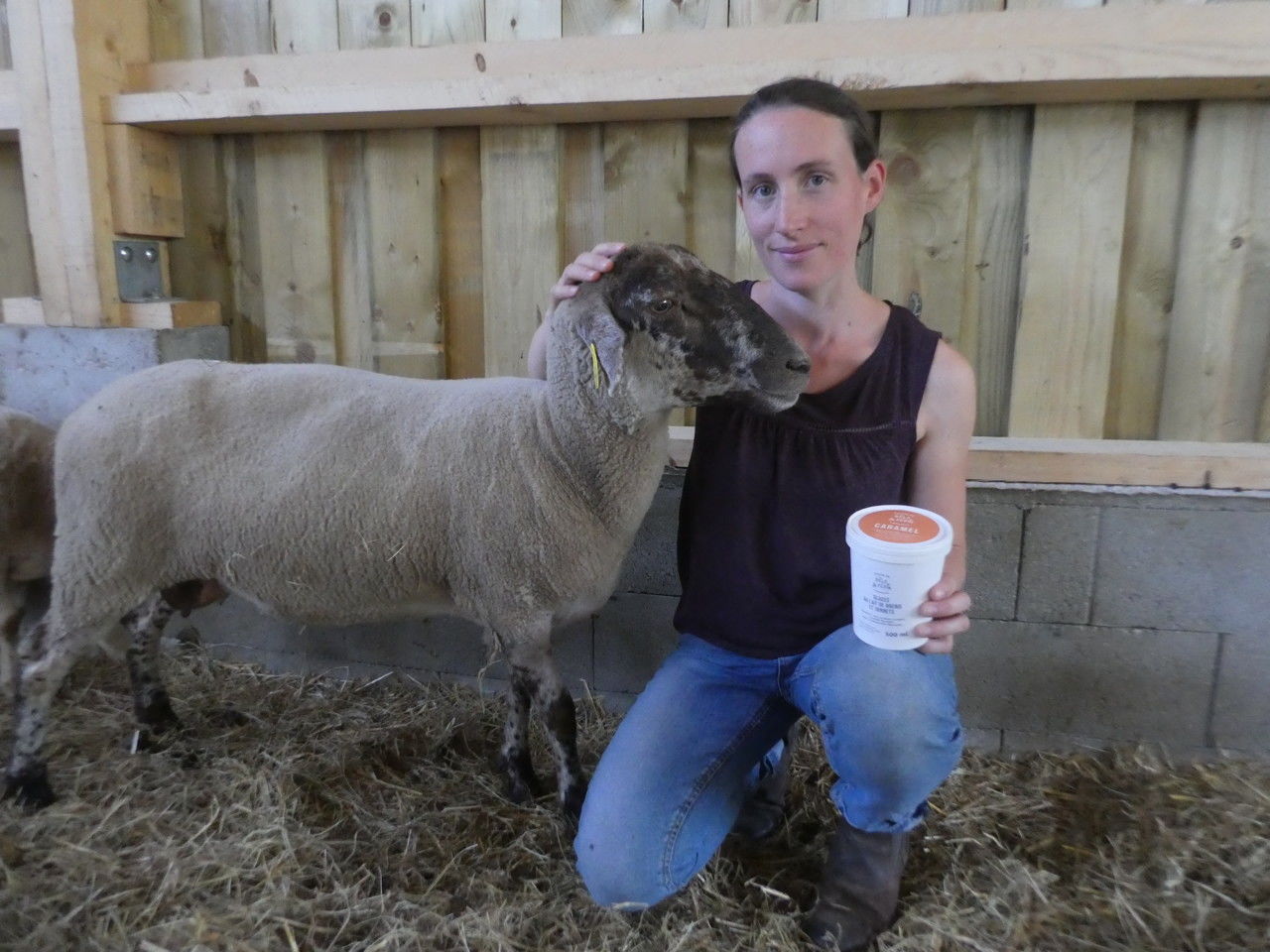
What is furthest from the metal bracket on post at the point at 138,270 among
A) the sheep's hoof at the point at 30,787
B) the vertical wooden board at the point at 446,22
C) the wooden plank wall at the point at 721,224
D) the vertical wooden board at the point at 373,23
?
the sheep's hoof at the point at 30,787

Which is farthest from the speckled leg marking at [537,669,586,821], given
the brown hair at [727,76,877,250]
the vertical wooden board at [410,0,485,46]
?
the vertical wooden board at [410,0,485,46]

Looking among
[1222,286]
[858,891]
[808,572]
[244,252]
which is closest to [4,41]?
[244,252]

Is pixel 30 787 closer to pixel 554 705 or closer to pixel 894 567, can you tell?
pixel 554 705

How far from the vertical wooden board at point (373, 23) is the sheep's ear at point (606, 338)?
1.42m

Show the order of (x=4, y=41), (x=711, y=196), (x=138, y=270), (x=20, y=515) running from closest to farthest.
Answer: (x=20, y=515)
(x=711, y=196)
(x=138, y=270)
(x=4, y=41)

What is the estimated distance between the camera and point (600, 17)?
7.96ft

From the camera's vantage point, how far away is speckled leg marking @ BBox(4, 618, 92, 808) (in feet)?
6.76

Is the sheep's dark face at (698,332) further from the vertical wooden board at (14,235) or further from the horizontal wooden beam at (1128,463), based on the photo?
the vertical wooden board at (14,235)

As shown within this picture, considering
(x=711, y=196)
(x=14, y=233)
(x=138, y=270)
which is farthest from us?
(x=14, y=233)

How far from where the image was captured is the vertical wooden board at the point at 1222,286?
7.15ft

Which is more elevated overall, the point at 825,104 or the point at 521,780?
the point at 825,104

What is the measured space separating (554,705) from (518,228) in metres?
1.43

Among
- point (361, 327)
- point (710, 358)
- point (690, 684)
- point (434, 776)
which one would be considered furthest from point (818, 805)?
point (361, 327)

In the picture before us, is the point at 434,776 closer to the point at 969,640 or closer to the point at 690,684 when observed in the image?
the point at 690,684
